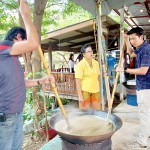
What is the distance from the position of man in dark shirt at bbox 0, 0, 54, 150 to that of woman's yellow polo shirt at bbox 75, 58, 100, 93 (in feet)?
6.29

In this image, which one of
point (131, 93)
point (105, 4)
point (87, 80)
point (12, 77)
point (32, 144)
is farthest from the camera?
point (131, 93)

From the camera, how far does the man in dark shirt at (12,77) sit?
1.94 m

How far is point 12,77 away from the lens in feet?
6.98

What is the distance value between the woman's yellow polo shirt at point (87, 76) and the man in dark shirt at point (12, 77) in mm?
1916

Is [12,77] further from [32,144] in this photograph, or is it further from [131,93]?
[131,93]

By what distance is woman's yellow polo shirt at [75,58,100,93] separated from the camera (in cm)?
408

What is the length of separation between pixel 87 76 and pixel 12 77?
7.31 ft

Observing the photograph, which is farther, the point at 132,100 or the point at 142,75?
the point at 132,100

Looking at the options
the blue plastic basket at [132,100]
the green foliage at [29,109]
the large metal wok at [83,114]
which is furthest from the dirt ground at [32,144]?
the blue plastic basket at [132,100]

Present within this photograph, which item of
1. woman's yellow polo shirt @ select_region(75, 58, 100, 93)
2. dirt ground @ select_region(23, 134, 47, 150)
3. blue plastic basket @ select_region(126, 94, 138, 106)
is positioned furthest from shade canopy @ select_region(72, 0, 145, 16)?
dirt ground @ select_region(23, 134, 47, 150)

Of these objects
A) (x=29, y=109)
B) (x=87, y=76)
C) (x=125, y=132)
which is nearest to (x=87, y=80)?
(x=87, y=76)

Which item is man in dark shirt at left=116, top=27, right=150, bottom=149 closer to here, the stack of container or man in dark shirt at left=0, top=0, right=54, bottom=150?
man in dark shirt at left=0, top=0, right=54, bottom=150

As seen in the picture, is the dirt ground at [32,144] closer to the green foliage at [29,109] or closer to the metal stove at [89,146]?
the green foliage at [29,109]

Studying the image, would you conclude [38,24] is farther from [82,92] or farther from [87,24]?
[87,24]
